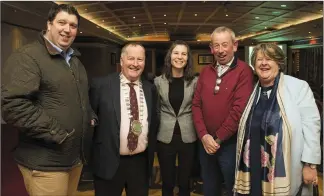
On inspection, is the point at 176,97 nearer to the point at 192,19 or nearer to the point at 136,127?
the point at 136,127

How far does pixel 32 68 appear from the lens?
1.25 m

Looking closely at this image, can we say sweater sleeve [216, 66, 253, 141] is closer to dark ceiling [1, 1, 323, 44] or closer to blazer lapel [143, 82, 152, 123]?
blazer lapel [143, 82, 152, 123]

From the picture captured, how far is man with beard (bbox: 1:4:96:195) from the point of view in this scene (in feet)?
4.00

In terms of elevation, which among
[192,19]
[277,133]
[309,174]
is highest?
[192,19]

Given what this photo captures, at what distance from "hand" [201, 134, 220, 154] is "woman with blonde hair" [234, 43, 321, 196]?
197mm

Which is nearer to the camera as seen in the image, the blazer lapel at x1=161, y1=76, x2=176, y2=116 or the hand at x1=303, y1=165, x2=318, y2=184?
the hand at x1=303, y1=165, x2=318, y2=184

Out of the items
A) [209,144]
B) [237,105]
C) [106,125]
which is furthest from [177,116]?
[106,125]

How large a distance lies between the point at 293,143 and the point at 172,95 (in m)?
0.84

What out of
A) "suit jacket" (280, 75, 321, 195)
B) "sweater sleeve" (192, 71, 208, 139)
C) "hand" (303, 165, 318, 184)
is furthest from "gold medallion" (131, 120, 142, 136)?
"hand" (303, 165, 318, 184)

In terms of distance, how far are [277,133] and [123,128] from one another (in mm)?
874

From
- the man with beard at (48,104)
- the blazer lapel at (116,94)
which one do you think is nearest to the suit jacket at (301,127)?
the blazer lapel at (116,94)

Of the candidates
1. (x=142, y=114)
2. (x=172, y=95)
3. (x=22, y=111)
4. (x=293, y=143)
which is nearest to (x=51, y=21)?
(x=22, y=111)

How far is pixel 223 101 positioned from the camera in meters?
1.86

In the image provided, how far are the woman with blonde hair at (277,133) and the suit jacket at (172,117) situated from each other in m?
0.44
